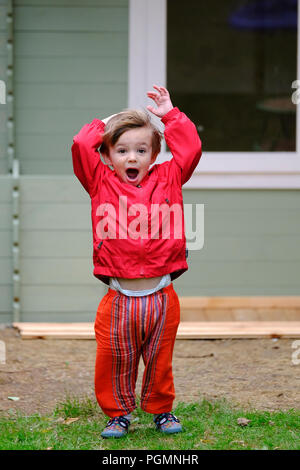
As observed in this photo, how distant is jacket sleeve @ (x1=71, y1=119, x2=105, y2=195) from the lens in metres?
3.28

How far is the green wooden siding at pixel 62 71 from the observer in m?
5.96

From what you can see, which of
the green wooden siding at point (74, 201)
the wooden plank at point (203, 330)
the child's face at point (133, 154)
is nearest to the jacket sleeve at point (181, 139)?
the child's face at point (133, 154)

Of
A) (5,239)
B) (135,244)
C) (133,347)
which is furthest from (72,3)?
(133,347)

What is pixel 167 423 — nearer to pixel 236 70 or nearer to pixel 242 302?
pixel 242 302

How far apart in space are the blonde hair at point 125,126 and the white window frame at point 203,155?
105 inches

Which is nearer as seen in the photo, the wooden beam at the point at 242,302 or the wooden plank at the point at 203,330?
the wooden plank at the point at 203,330

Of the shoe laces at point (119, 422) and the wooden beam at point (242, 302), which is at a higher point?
the shoe laces at point (119, 422)

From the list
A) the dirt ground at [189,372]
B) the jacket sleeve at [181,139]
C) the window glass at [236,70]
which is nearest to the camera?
the jacket sleeve at [181,139]

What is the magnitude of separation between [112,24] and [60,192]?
141cm

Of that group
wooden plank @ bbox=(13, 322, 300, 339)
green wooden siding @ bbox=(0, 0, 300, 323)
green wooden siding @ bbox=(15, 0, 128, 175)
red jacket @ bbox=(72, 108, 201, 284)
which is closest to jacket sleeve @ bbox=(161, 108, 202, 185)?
red jacket @ bbox=(72, 108, 201, 284)

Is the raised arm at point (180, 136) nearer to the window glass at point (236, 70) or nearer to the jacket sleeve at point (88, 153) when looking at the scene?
the jacket sleeve at point (88, 153)

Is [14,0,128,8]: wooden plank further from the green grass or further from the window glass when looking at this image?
the green grass

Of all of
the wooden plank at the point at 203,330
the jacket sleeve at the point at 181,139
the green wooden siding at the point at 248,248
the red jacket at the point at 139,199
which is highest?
the jacket sleeve at the point at 181,139

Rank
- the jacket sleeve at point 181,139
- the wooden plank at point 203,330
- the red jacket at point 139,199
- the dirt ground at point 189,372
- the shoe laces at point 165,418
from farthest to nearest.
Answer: the wooden plank at point 203,330, the dirt ground at point 189,372, the shoe laces at point 165,418, the jacket sleeve at point 181,139, the red jacket at point 139,199
